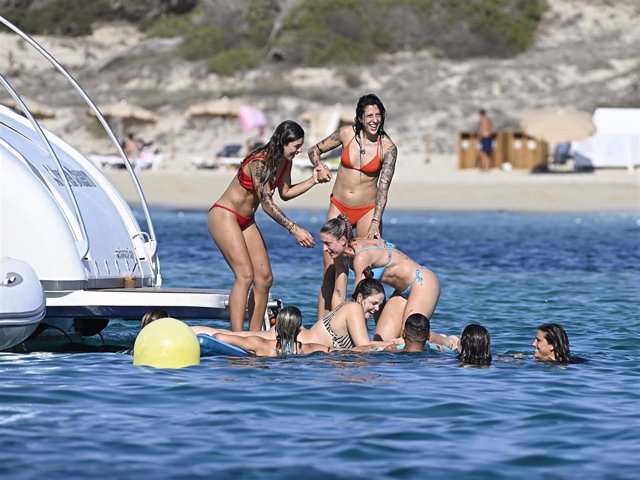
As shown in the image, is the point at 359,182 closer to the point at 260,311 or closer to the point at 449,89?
the point at 260,311

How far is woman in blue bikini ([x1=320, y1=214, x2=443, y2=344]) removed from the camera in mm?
9320

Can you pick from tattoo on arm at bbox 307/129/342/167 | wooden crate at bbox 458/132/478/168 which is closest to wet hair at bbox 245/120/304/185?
tattoo on arm at bbox 307/129/342/167

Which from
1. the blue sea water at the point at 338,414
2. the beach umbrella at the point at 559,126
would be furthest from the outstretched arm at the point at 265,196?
the beach umbrella at the point at 559,126

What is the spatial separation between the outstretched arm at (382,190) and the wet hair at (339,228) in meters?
0.39

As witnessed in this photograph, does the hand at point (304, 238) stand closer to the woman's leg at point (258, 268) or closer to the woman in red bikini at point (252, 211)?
the woman in red bikini at point (252, 211)

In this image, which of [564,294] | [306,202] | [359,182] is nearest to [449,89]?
[306,202]

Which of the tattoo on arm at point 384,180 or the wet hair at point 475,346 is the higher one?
the tattoo on arm at point 384,180

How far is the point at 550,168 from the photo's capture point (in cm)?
3378

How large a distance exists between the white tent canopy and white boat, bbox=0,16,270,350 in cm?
2434

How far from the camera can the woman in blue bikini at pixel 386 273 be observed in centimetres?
932

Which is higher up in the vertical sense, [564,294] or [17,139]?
[17,139]

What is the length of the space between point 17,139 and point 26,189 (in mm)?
959

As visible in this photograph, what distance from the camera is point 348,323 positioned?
30.8 ft

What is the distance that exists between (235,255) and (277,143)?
0.90 metres
